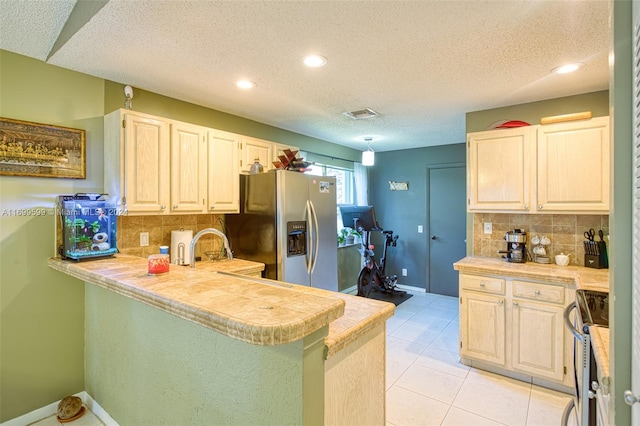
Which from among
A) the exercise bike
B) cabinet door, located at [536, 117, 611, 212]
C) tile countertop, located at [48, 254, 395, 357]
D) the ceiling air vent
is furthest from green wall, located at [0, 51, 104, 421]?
cabinet door, located at [536, 117, 611, 212]

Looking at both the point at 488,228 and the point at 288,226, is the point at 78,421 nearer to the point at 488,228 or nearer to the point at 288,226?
the point at 288,226

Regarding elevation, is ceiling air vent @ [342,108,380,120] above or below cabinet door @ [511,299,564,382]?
above

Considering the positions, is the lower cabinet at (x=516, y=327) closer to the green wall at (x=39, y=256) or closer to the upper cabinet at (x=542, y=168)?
the upper cabinet at (x=542, y=168)

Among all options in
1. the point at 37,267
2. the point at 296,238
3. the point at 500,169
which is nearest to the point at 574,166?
the point at 500,169

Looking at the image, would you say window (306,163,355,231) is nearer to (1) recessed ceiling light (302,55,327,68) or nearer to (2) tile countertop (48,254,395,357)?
(1) recessed ceiling light (302,55,327,68)

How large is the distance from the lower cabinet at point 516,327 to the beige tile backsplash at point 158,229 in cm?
248

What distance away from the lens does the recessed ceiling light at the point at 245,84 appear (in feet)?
8.30

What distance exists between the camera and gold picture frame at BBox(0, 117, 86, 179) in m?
2.04

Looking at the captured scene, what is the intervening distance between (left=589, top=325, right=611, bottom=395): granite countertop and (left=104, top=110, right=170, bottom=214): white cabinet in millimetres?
2713

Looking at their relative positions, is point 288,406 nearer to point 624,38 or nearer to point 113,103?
point 624,38

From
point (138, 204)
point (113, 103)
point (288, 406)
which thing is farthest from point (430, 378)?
point (113, 103)

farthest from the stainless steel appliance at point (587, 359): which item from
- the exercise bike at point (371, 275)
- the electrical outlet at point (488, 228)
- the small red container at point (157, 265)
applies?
the exercise bike at point (371, 275)

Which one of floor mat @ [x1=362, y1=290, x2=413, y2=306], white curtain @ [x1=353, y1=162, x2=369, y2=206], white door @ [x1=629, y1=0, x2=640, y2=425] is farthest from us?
white curtain @ [x1=353, y1=162, x2=369, y2=206]

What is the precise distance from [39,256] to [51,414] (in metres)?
1.12
